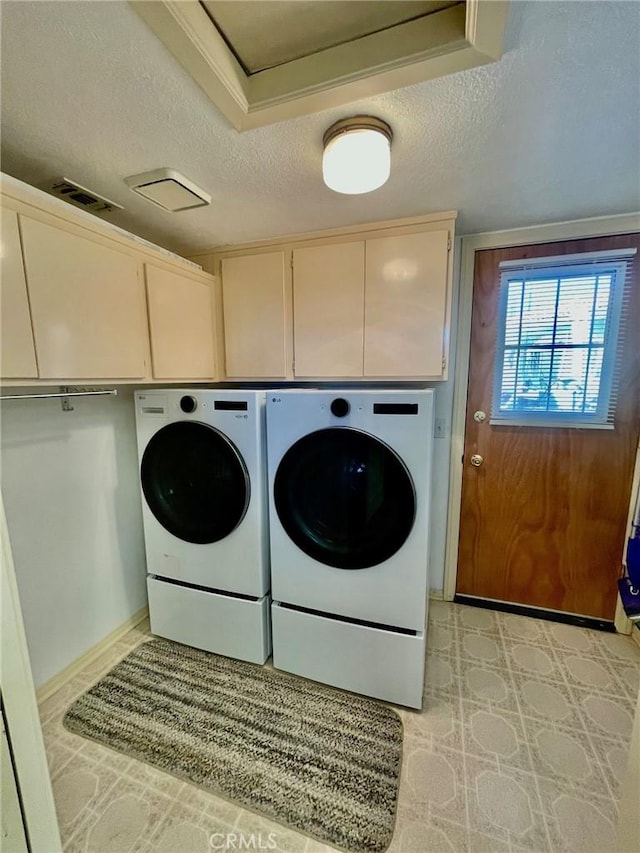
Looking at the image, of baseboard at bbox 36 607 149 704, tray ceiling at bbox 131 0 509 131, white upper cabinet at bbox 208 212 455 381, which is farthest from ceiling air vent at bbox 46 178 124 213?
baseboard at bbox 36 607 149 704

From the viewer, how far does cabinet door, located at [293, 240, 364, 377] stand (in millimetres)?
1782

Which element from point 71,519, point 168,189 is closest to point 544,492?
point 168,189

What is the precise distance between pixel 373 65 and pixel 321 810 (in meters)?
2.25

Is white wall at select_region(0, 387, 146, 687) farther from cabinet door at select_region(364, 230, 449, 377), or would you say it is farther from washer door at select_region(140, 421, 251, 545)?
cabinet door at select_region(364, 230, 449, 377)

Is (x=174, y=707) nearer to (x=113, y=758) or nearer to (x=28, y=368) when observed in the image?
(x=113, y=758)

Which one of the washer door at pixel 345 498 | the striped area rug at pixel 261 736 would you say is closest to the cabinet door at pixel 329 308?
the washer door at pixel 345 498

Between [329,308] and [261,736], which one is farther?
[329,308]

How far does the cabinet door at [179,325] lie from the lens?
1.68m

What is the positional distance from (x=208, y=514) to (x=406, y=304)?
1.45m

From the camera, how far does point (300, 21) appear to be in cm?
82

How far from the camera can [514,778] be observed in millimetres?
1261

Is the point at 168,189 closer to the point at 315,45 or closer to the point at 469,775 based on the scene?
the point at 315,45

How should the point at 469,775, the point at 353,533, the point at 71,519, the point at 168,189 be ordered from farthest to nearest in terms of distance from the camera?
the point at 71,519
the point at 353,533
the point at 168,189
the point at 469,775

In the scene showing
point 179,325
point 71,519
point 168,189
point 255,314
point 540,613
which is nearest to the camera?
point 168,189
